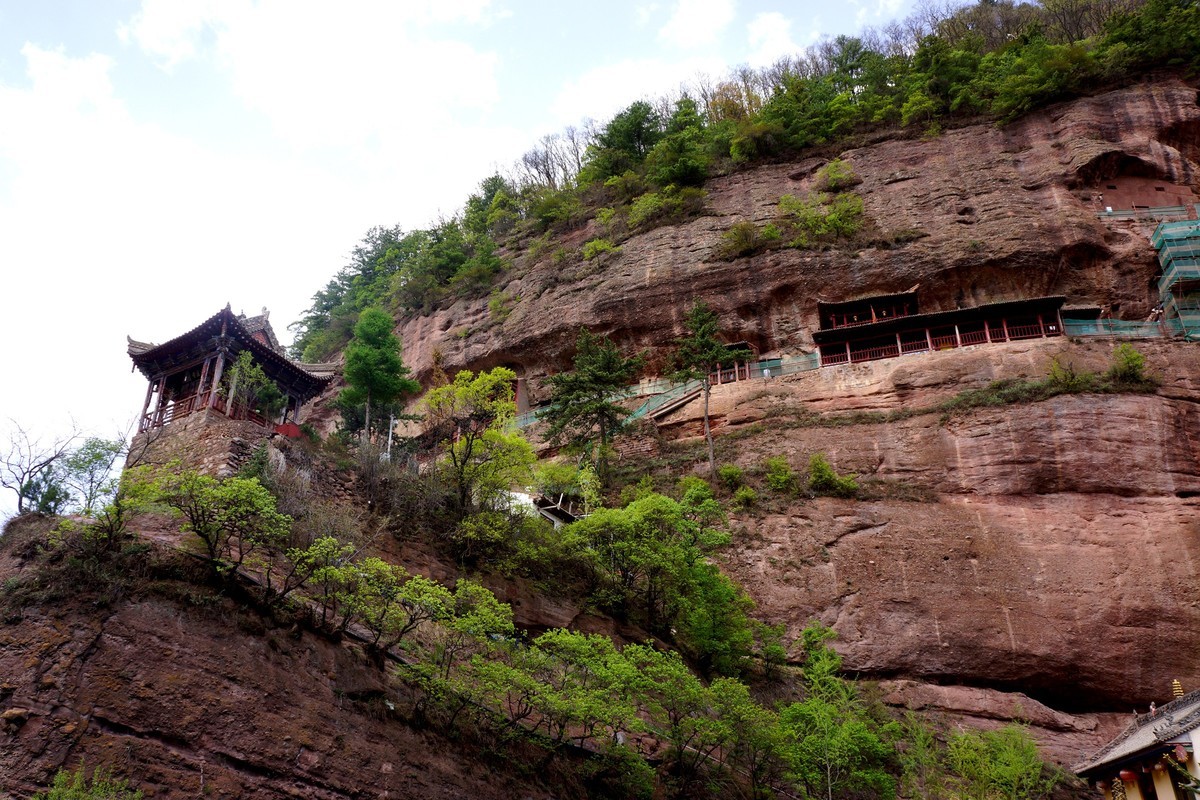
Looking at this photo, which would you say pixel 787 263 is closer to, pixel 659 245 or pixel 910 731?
pixel 659 245

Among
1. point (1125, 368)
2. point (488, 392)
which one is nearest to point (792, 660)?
point (488, 392)

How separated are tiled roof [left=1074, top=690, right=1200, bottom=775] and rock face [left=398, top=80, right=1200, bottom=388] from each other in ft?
58.5

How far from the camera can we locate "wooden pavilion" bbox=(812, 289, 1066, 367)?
33.4m

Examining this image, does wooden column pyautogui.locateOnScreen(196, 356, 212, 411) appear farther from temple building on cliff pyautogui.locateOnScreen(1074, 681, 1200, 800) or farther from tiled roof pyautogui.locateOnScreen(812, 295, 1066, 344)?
temple building on cliff pyautogui.locateOnScreen(1074, 681, 1200, 800)

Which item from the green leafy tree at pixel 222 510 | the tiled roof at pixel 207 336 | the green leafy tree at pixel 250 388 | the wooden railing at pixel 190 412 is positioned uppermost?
the tiled roof at pixel 207 336

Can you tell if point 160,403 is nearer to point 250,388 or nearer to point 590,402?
point 250,388

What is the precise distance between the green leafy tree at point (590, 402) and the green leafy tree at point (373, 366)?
18.7 feet

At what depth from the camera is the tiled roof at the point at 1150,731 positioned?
19.3m

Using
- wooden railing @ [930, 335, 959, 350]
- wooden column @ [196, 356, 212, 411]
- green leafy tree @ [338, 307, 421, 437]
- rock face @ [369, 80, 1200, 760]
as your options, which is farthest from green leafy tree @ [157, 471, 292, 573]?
wooden railing @ [930, 335, 959, 350]

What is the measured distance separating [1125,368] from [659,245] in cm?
2010

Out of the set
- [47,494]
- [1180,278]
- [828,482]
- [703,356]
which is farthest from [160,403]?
[1180,278]

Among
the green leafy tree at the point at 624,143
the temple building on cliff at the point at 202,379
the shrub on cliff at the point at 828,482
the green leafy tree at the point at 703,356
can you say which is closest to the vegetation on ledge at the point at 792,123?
the green leafy tree at the point at 624,143

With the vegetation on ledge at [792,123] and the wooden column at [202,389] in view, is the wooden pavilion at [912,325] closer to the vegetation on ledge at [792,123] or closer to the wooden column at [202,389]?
the vegetation on ledge at [792,123]

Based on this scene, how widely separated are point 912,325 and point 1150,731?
58.1ft
